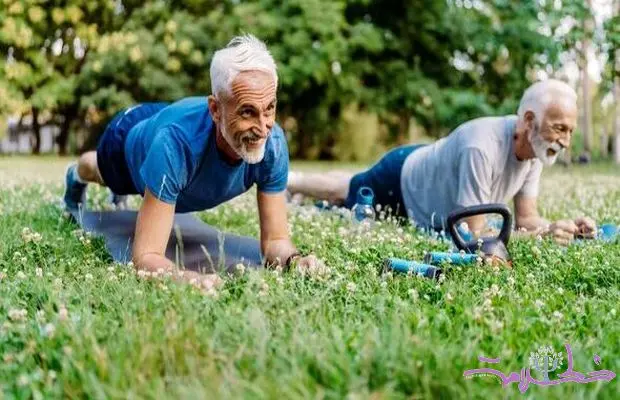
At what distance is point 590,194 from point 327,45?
17.8m

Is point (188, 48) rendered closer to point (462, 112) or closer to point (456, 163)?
point (462, 112)

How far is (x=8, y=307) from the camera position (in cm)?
360

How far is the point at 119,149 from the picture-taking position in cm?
603

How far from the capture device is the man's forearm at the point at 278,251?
4.86 metres

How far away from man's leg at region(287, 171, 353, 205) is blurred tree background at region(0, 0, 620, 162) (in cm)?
1660

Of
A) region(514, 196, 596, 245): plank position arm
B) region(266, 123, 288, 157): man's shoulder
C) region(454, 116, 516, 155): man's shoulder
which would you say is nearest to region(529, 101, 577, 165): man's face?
region(454, 116, 516, 155): man's shoulder

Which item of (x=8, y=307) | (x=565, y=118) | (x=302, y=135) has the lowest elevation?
(x=302, y=135)

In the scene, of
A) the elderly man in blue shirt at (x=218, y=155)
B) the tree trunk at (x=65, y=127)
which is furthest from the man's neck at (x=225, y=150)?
the tree trunk at (x=65, y=127)

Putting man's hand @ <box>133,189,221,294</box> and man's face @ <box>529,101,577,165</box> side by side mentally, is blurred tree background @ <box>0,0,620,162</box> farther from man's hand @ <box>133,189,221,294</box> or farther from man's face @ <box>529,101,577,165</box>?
man's hand @ <box>133,189,221,294</box>

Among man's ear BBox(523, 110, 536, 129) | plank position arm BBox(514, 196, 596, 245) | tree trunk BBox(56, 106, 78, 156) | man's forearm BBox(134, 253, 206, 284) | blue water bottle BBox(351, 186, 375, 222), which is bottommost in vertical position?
tree trunk BBox(56, 106, 78, 156)

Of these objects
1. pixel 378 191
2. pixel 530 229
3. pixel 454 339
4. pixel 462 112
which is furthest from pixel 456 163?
pixel 462 112

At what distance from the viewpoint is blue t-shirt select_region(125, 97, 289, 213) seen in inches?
185

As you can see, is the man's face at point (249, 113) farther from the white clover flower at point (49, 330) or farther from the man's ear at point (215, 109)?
the white clover flower at point (49, 330)

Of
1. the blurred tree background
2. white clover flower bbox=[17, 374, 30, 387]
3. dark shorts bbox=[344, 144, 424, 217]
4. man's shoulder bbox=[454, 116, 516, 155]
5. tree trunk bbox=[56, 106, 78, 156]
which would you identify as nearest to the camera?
white clover flower bbox=[17, 374, 30, 387]
